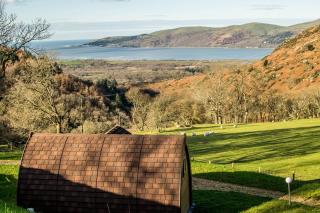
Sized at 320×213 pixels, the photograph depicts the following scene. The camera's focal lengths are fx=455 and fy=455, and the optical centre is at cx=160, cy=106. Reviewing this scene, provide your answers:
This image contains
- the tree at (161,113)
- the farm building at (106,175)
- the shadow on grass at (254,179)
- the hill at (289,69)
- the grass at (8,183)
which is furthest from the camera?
the hill at (289,69)

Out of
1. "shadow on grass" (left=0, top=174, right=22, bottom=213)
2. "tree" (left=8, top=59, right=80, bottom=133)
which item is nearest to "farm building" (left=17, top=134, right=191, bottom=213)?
"shadow on grass" (left=0, top=174, right=22, bottom=213)

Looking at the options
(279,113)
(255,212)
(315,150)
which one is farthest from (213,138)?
(279,113)

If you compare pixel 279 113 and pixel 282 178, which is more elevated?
pixel 282 178

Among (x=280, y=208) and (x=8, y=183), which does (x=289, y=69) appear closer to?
(x=8, y=183)

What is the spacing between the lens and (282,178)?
97.2 feet

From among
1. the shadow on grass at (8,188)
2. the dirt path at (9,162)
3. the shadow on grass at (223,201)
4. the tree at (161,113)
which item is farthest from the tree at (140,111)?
the shadow on grass at (223,201)

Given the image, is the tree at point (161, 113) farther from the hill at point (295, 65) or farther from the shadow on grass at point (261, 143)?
the hill at point (295, 65)

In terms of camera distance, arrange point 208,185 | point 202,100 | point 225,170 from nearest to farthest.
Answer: point 208,185 → point 225,170 → point 202,100

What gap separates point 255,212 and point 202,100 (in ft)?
208

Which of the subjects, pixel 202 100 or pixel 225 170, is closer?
pixel 225 170

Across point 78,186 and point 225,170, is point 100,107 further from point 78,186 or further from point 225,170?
point 78,186

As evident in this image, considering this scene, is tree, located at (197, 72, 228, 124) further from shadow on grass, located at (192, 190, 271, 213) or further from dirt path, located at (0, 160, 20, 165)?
shadow on grass, located at (192, 190, 271, 213)

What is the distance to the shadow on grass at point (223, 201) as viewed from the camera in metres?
23.1

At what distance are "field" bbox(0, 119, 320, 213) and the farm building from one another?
1.76 metres
